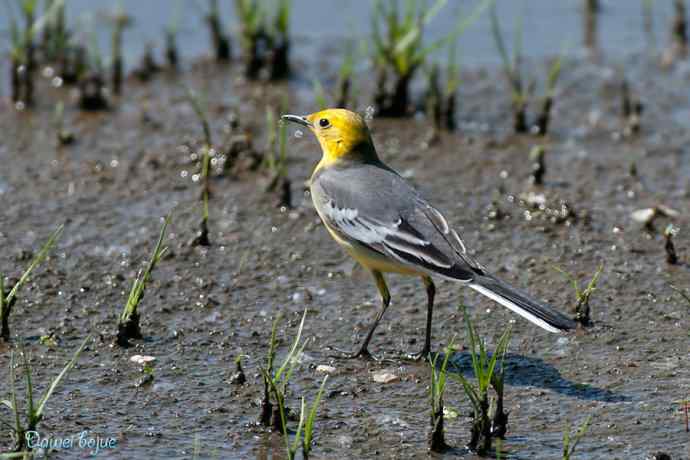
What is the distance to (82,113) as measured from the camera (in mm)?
10477

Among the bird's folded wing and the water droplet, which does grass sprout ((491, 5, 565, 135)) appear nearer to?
the water droplet

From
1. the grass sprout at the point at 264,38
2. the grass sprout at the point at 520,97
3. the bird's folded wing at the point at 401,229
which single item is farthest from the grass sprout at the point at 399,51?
the bird's folded wing at the point at 401,229

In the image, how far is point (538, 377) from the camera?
650 cm

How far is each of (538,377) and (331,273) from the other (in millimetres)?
1827

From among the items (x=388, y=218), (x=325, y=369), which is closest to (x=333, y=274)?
(x=388, y=218)

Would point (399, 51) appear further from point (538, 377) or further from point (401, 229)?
point (538, 377)

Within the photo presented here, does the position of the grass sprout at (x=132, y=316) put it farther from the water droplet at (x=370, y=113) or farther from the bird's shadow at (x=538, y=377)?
the water droplet at (x=370, y=113)

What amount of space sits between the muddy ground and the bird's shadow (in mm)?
Answer: 14

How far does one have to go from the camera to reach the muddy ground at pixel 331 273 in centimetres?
595

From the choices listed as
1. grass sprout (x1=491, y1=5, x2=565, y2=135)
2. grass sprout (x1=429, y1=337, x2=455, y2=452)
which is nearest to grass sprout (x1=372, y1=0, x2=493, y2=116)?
grass sprout (x1=491, y1=5, x2=565, y2=135)

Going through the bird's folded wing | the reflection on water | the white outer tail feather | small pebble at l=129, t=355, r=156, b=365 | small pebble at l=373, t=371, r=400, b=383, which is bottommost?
small pebble at l=373, t=371, r=400, b=383

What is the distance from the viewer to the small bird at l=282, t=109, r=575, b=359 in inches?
249

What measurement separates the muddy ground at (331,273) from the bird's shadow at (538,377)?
1 cm

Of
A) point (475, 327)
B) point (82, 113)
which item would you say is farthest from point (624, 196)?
point (82, 113)
